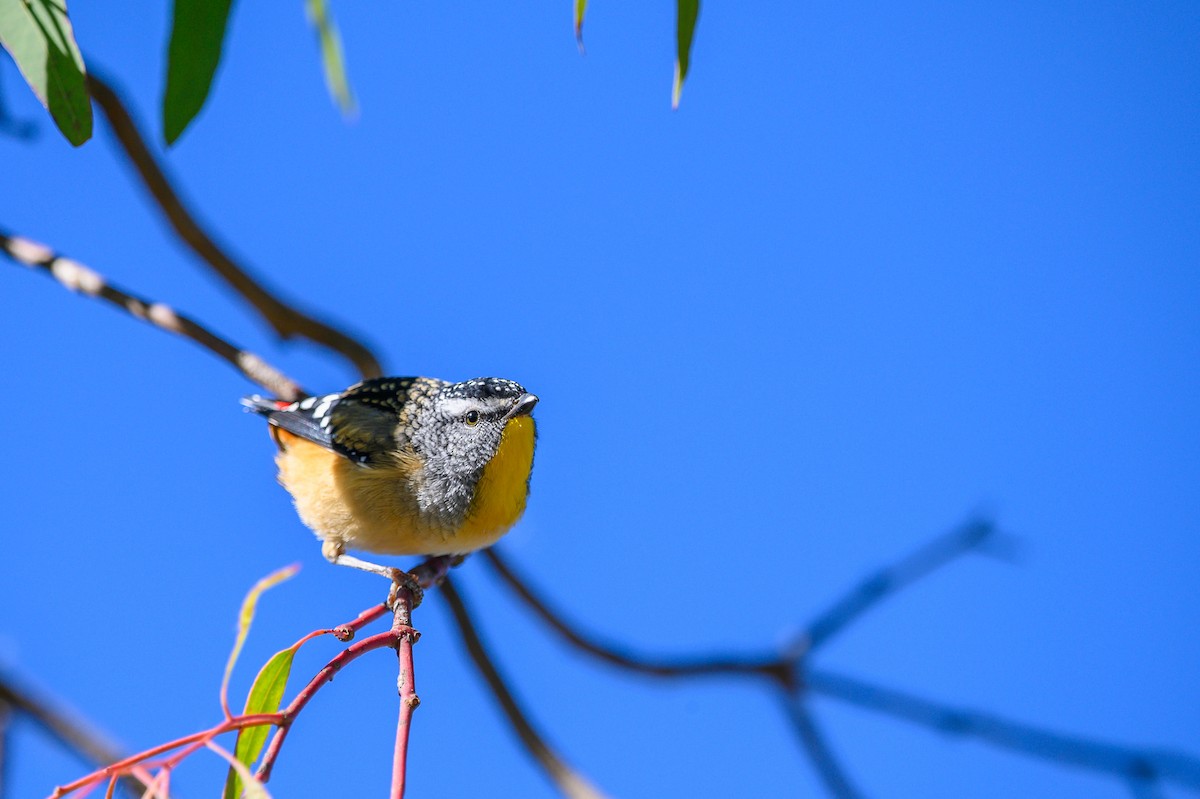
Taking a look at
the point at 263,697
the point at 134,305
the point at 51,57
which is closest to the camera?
the point at 263,697

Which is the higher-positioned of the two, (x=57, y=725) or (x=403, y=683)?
(x=57, y=725)

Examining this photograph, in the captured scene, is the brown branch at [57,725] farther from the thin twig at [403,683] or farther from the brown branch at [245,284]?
the thin twig at [403,683]

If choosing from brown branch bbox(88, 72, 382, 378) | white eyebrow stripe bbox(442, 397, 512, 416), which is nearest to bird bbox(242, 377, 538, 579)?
white eyebrow stripe bbox(442, 397, 512, 416)

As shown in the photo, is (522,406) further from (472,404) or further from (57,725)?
(57,725)

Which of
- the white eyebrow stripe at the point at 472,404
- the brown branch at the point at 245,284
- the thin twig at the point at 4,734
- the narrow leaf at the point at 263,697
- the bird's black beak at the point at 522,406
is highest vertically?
the brown branch at the point at 245,284

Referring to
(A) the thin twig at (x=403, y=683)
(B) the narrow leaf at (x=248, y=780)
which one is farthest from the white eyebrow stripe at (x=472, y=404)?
(B) the narrow leaf at (x=248, y=780)

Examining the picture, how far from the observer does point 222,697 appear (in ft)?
5.34

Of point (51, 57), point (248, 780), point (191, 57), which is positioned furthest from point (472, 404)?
point (248, 780)

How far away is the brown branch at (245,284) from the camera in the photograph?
303cm

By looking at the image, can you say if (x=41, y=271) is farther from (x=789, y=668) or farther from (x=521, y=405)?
(x=789, y=668)

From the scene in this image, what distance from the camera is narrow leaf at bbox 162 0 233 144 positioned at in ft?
7.19

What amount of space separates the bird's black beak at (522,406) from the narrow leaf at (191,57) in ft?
3.50

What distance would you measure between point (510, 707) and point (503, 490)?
Result: 0.80m

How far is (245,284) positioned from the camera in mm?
3168
